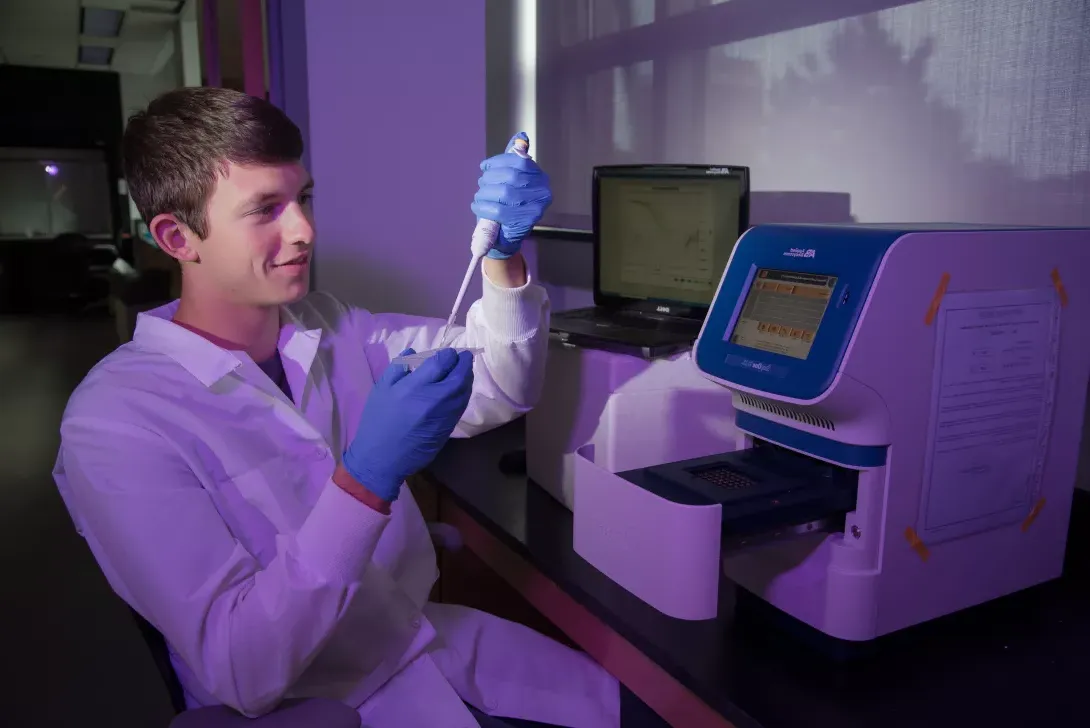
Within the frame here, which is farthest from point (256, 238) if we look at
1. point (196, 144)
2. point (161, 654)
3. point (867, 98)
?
point (867, 98)

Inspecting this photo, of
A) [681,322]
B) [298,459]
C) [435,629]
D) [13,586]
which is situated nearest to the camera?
[298,459]

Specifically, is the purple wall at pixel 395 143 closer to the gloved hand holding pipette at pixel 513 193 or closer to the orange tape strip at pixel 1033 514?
the gloved hand holding pipette at pixel 513 193

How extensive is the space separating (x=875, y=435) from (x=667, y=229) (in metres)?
0.81

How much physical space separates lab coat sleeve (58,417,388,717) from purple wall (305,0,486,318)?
3.73ft

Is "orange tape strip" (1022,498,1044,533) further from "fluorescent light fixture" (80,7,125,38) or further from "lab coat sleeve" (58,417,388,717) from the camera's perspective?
"fluorescent light fixture" (80,7,125,38)

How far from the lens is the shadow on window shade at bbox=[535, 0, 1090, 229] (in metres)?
1.25

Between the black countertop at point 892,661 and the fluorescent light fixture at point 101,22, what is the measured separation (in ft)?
29.5

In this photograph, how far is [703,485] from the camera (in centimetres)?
99

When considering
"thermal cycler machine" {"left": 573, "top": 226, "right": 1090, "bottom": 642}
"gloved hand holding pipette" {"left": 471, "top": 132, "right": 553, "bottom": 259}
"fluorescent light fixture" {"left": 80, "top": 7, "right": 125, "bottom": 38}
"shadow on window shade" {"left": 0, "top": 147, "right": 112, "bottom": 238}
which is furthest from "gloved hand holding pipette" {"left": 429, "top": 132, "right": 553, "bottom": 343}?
"shadow on window shade" {"left": 0, "top": 147, "right": 112, "bottom": 238}

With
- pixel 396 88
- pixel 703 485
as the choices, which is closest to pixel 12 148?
pixel 396 88

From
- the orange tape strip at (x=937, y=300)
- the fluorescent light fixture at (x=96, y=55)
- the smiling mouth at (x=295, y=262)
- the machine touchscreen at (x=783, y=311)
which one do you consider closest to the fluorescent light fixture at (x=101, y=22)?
the fluorescent light fixture at (x=96, y=55)

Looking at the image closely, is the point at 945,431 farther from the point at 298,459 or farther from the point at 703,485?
the point at 298,459

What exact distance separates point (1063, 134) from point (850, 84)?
40cm

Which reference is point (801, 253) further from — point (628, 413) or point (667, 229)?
point (667, 229)
